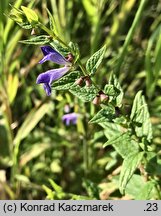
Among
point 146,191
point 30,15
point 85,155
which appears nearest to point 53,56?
point 30,15

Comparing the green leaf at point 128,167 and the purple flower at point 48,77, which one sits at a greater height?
the purple flower at point 48,77

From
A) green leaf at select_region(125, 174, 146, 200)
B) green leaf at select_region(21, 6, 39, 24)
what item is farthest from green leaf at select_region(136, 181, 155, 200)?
green leaf at select_region(21, 6, 39, 24)

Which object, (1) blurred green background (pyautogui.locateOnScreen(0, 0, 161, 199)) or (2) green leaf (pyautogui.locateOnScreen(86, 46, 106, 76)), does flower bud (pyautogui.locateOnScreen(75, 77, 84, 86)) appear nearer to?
(2) green leaf (pyautogui.locateOnScreen(86, 46, 106, 76))

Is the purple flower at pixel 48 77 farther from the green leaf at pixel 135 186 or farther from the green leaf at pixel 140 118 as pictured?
the green leaf at pixel 135 186

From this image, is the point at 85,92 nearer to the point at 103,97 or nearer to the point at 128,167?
the point at 103,97

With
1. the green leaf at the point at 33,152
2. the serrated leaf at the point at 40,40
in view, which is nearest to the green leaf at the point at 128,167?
the serrated leaf at the point at 40,40

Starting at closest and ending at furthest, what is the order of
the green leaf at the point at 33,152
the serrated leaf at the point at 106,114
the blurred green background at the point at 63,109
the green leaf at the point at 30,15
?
the green leaf at the point at 30,15 → the serrated leaf at the point at 106,114 → the blurred green background at the point at 63,109 → the green leaf at the point at 33,152
